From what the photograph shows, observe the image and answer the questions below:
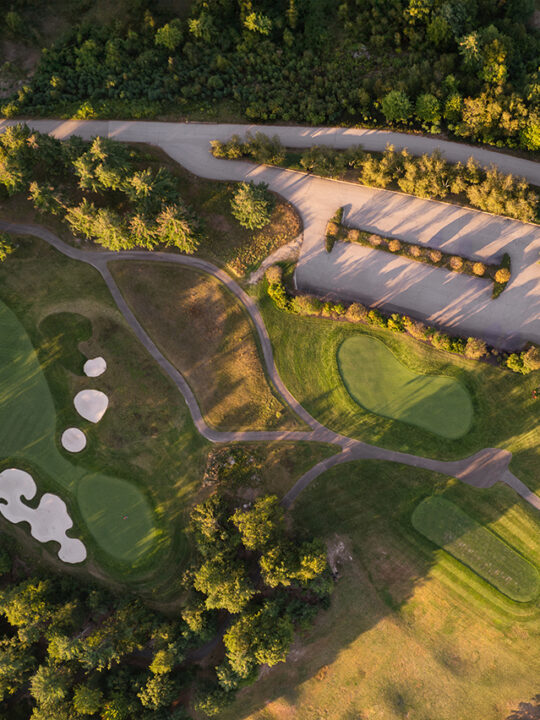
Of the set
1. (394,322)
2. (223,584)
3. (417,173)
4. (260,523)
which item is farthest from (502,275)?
(223,584)

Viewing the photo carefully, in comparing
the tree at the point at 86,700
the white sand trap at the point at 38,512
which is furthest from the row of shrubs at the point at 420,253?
the tree at the point at 86,700

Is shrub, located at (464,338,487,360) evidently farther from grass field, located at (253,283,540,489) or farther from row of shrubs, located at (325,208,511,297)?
row of shrubs, located at (325,208,511,297)

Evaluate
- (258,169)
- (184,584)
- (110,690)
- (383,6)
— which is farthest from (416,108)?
(110,690)

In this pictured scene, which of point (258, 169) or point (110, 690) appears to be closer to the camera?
point (110, 690)

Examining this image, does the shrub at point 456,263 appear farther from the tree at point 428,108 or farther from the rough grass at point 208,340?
the rough grass at point 208,340

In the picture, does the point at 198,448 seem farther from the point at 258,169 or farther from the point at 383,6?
the point at 383,6
